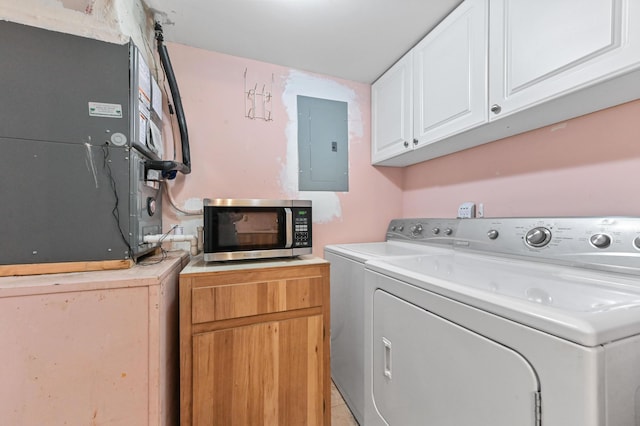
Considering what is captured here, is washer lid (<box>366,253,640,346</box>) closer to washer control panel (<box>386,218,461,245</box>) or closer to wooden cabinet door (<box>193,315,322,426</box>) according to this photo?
washer control panel (<box>386,218,461,245</box>)

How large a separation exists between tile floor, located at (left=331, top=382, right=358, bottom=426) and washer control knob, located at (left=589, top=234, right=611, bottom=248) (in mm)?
1460

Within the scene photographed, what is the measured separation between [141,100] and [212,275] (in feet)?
2.76

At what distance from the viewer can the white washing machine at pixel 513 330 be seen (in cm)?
49

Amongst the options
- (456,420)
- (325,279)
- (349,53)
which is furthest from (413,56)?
(456,420)

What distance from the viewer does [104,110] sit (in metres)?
0.99

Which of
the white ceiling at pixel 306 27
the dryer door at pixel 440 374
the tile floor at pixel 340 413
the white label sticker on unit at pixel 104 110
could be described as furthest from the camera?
the tile floor at pixel 340 413

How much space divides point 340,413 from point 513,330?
1.36 m

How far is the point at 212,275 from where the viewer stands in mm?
1084

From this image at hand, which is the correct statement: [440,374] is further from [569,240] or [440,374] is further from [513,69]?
[513,69]

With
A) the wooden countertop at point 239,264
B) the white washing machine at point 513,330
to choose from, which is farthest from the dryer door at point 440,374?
the wooden countertop at point 239,264

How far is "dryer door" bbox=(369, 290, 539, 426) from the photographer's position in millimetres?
599

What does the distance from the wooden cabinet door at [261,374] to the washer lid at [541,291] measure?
1.70 ft

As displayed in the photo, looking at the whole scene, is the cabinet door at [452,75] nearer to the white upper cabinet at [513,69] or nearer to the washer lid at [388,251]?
the white upper cabinet at [513,69]

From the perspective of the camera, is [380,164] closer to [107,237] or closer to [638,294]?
[638,294]
